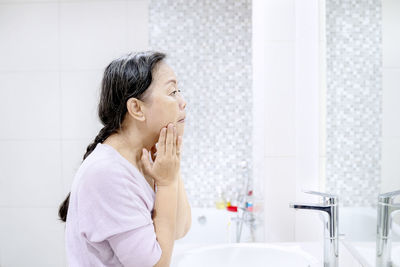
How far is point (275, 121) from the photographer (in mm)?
1459

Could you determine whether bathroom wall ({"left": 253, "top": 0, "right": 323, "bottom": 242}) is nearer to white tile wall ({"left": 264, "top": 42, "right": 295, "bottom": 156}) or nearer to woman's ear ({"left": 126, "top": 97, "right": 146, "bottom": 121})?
white tile wall ({"left": 264, "top": 42, "right": 295, "bottom": 156})

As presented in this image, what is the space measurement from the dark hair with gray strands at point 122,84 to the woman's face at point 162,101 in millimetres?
16

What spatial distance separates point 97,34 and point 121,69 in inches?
62.3

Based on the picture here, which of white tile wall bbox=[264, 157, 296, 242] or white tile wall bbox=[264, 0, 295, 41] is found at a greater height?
white tile wall bbox=[264, 0, 295, 41]

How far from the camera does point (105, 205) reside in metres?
0.72

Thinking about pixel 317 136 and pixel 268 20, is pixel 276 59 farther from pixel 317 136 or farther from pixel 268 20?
pixel 317 136

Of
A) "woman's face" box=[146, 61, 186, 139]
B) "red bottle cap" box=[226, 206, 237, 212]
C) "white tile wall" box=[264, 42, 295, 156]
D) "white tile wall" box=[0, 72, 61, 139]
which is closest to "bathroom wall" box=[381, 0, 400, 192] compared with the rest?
"woman's face" box=[146, 61, 186, 139]

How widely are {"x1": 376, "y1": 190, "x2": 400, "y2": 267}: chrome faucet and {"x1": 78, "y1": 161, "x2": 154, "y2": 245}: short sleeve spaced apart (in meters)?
0.50

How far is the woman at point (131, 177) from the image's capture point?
725 millimetres

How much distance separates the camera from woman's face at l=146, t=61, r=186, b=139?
81 cm

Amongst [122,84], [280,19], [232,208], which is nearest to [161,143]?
[122,84]

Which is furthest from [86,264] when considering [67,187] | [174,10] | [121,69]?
[174,10]

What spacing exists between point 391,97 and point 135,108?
55 centimetres

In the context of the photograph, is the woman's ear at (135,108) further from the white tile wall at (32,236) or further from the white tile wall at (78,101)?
the white tile wall at (32,236)
